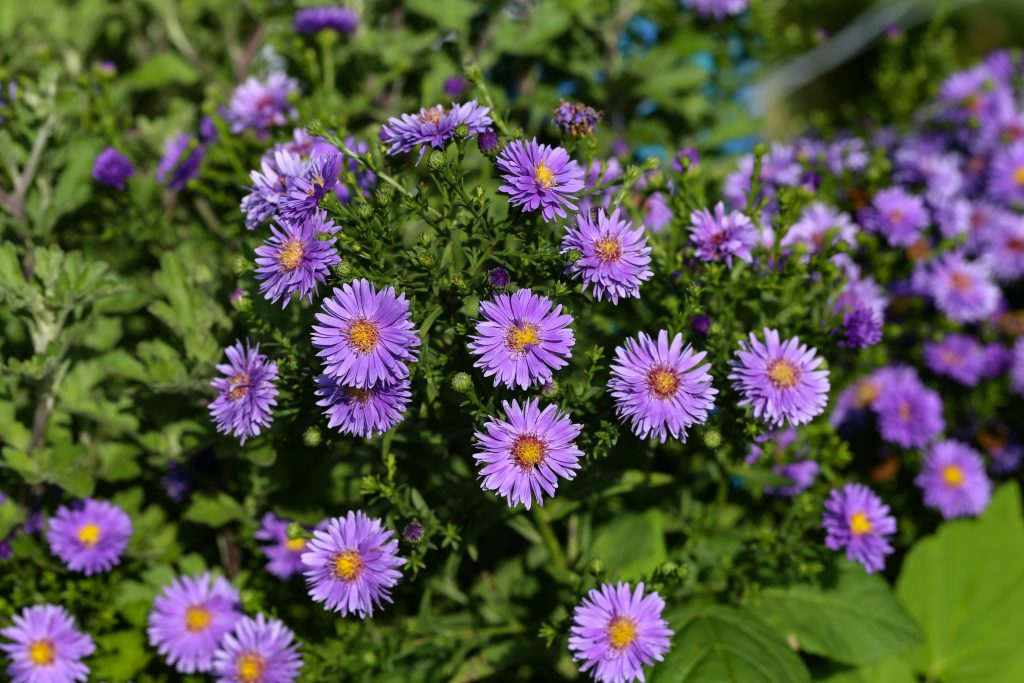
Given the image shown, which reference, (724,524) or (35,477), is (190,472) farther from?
(724,524)

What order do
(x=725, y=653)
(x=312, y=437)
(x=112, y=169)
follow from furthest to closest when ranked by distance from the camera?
(x=112, y=169), (x=725, y=653), (x=312, y=437)

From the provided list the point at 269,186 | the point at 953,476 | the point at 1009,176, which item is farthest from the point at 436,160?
the point at 1009,176

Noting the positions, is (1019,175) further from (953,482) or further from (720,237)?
(720,237)

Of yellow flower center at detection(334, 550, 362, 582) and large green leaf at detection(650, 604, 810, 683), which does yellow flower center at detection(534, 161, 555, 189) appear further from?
large green leaf at detection(650, 604, 810, 683)

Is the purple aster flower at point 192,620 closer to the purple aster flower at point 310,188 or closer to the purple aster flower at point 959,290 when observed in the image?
the purple aster flower at point 310,188

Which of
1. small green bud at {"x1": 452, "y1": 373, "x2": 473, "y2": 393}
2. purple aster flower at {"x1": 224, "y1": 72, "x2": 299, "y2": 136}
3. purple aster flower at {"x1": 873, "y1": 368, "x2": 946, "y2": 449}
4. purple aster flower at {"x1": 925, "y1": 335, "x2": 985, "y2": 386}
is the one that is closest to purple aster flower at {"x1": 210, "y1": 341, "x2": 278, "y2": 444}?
small green bud at {"x1": 452, "y1": 373, "x2": 473, "y2": 393}

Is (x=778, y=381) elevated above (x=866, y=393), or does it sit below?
below
